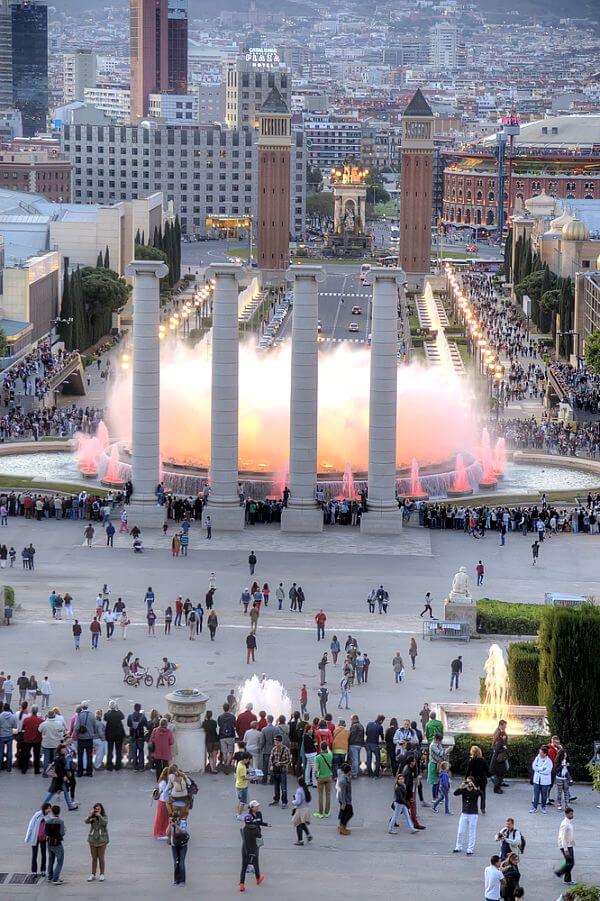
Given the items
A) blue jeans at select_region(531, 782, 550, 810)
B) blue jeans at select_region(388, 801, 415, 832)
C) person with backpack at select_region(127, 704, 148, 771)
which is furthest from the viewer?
person with backpack at select_region(127, 704, 148, 771)

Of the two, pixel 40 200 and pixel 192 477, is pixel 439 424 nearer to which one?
pixel 192 477

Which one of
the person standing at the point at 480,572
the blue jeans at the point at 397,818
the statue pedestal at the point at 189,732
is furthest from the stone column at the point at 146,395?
the blue jeans at the point at 397,818

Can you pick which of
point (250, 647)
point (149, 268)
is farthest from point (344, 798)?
point (149, 268)

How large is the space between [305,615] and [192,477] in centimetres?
1781

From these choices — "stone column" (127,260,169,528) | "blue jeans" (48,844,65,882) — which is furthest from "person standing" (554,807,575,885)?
"stone column" (127,260,169,528)

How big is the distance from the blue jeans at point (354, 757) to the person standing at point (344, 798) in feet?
7.91

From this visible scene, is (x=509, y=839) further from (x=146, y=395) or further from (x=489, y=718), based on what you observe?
(x=146, y=395)

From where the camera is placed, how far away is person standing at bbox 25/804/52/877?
3544 centimetres

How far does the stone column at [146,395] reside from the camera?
69188mm

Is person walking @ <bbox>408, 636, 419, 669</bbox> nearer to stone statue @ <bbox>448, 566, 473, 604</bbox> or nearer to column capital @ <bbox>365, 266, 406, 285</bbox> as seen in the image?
stone statue @ <bbox>448, 566, 473, 604</bbox>

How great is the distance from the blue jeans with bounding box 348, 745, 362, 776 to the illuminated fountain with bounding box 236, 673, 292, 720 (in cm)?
448

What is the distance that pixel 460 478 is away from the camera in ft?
256

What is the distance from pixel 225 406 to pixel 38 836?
35.1 metres

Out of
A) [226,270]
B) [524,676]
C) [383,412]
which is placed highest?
[226,270]
